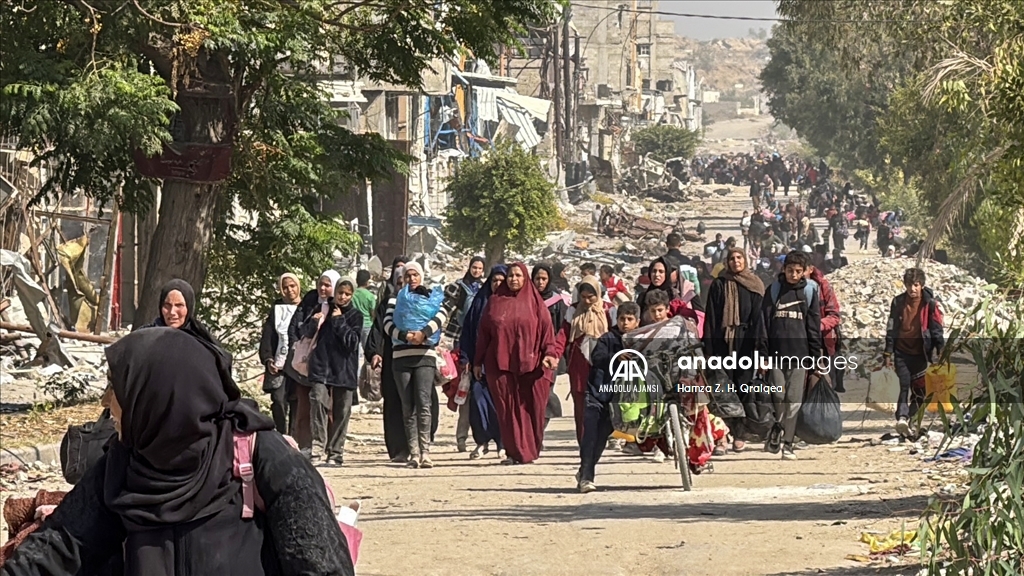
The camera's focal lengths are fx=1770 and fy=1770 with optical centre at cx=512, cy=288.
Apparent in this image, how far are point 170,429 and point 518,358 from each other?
888 centimetres

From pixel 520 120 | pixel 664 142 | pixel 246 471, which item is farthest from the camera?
pixel 664 142

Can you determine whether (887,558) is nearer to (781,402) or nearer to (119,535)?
(781,402)

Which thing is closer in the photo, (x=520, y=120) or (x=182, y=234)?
(x=182, y=234)

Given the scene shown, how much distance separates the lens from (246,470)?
3.67 metres

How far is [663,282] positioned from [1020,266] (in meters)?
4.84

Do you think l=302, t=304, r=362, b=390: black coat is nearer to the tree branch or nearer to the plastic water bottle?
the plastic water bottle

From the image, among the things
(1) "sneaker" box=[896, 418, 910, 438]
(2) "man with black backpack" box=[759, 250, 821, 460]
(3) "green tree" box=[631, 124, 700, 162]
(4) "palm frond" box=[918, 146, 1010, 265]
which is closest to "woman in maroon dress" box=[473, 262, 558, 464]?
(2) "man with black backpack" box=[759, 250, 821, 460]

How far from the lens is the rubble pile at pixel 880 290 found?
88.6 ft

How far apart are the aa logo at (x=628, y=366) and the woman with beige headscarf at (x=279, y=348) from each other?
9.73 feet

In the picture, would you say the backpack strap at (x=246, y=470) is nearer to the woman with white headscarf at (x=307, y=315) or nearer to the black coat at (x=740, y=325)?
the woman with white headscarf at (x=307, y=315)

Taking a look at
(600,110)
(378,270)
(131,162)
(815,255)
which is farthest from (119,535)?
(600,110)

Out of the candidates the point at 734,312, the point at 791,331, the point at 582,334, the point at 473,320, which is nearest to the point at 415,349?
the point at 473,320

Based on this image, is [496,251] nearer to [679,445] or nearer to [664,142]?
[679,445]

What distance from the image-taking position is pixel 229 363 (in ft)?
12.1
